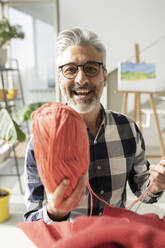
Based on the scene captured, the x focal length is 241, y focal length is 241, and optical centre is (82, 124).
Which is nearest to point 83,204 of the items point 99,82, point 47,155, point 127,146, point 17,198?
point 127,146

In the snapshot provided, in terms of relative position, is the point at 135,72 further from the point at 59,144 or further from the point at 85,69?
the point at 59,144

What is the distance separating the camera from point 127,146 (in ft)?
2.96

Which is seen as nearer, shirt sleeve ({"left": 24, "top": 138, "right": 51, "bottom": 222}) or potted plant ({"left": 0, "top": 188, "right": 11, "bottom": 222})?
shirt sleeve ({"left": 24, "top": 138, "right": 51, "bottom": 222})

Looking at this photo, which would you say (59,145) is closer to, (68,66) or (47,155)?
(47,155)

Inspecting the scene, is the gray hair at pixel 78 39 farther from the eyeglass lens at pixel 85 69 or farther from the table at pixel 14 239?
the table at pixel 14 239

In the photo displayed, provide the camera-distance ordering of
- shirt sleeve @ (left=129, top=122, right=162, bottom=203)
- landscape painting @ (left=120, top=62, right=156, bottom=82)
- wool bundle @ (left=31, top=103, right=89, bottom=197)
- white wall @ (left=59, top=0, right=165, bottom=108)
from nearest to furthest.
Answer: wool bundle @ (left=31, top=103, right=89, bottom=197) < shirt sleeve @ (left=129, top=122, right=162, bottom=203) < landscape painting @ (left=120, top=62, right=156, bottom=82) < white wall @ (left=59, top=0, right=165, bottom=108)

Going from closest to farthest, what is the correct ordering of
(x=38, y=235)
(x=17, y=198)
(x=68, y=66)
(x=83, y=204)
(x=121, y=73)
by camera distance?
(x=38, y=235), (x=68, y=66), (x=83, y=204), (x=17, y=198), (x=121, y=73)

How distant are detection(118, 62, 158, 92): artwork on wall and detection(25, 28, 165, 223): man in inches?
81.1

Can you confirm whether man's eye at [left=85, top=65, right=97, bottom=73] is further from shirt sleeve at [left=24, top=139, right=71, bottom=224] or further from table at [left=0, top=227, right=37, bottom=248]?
table at [left=0, top=227, right=37, bottom=248]

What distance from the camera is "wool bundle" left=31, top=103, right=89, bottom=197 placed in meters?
0.36

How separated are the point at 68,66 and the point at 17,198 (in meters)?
1.85

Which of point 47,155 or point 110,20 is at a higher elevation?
point 110,20

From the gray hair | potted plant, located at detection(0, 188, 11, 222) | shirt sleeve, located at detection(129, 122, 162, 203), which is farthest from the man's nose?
potted plant, located at detection(0, 188, 11, 222)

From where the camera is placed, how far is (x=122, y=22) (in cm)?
387
